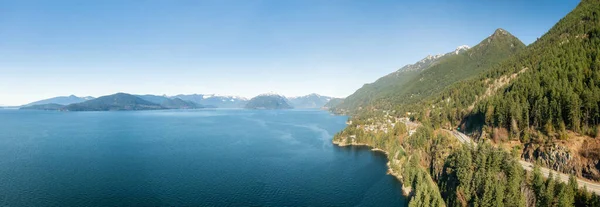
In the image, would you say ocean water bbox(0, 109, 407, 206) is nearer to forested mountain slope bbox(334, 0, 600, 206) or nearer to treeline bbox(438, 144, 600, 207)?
forested mountain slope bbox(334, 0, 600, 206)

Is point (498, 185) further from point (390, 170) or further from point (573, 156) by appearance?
point (390, 170)

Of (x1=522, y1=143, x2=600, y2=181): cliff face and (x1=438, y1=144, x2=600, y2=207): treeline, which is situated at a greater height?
(x1=522, y1=143, x2=600, y2=181): cliff face

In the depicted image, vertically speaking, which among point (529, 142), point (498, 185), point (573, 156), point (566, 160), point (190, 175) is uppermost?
point (529, 142)

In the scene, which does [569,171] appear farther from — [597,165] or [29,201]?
[29,201]

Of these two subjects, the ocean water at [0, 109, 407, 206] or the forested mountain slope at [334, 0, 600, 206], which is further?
the ocean water at [0, 109, 407, 206]

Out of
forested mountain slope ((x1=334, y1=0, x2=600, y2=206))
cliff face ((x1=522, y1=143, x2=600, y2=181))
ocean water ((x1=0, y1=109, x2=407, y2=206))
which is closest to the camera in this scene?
forested mountain slope ((x1=334, y1=0, x2=600, y2=206))

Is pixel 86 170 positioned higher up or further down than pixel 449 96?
further down

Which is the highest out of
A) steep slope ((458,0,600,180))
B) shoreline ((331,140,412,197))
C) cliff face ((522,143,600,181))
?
steep slope ((458,0,600,180))

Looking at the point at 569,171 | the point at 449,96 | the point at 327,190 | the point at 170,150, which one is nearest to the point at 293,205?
the point at 327,190

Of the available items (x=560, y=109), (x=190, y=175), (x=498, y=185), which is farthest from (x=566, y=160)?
(x=190, y=175)

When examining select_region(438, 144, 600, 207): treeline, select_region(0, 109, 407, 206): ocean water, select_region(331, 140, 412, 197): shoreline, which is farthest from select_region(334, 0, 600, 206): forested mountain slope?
select_region(0, 109, 407, 206): ocean water

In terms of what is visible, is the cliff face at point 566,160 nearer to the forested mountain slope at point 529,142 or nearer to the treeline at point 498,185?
the forested mountain slope at point 529,142
